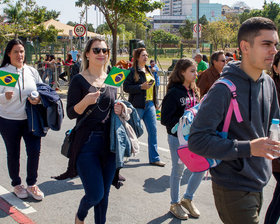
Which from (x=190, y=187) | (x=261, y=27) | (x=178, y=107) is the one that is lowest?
(x=190, y=187)

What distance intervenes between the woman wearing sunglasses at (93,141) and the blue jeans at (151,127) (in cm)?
259

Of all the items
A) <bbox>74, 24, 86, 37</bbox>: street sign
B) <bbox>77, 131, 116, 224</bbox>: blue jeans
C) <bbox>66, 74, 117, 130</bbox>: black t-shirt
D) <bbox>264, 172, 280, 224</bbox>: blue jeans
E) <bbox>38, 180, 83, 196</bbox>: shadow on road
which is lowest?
<bbox>38, 180, 83, 196</bbox>: shadow on road

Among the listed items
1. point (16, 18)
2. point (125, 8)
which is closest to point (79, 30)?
point (125, 8)

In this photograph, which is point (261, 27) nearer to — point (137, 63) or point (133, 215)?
point (133, 215)

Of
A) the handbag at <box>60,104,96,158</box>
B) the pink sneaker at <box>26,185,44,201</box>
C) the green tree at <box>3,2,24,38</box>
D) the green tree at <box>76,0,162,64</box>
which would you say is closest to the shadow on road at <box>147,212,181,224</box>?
the handbag at <box>60,104,96,158</box>

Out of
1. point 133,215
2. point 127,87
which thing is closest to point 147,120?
point 127,87

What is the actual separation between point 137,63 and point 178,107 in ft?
6.99

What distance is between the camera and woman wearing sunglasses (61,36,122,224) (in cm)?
313

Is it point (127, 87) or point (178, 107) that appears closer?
point (178, 107)

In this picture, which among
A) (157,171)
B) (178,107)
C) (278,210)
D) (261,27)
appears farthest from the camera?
(157,171)

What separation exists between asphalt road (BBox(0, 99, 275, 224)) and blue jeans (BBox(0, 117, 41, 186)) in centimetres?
38

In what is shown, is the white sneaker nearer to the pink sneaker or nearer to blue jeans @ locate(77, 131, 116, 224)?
the pink sneaker

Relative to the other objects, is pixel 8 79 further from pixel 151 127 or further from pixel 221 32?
pixel 221 32

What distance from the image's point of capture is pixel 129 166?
19.5 ft
